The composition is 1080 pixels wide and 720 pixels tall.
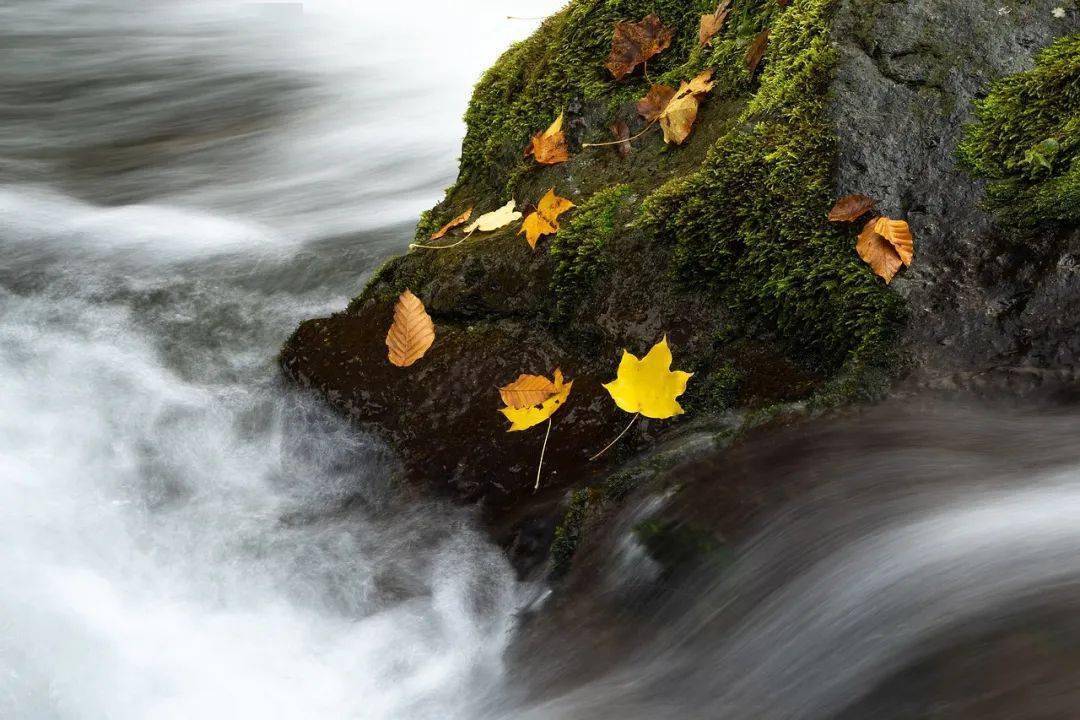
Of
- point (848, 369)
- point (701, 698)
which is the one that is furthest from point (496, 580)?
point (848, 369)

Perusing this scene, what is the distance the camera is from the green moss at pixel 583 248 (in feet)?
9.20

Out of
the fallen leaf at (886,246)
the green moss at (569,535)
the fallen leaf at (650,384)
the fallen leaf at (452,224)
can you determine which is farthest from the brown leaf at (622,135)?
the green moss at (569,535)

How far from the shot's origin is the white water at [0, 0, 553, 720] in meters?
2.56

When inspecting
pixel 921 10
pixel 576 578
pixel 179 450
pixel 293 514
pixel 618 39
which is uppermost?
pixel 618 39

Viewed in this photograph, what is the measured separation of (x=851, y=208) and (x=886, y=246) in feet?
0.44

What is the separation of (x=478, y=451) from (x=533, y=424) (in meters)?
0.18

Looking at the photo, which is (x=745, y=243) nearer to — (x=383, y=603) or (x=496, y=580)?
(x=496, y=580)

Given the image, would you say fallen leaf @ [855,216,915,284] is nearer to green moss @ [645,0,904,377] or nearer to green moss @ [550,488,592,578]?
green moss @ [645,0,904,377]

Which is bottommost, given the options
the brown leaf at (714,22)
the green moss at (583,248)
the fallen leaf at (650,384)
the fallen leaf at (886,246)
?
the fallen leaf at (650,384)

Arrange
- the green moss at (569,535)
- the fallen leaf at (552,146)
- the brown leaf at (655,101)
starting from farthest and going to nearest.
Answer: the fallen leaf at (552,146) < the brown leaf at (655,101) < the green moss at (569,535)

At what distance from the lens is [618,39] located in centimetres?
329

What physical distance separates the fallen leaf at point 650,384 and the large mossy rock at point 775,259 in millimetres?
48

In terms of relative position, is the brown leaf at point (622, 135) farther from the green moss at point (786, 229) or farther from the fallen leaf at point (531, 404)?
the fallen leaf at point (531, 404)

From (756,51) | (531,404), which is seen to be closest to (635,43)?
(756,51)
